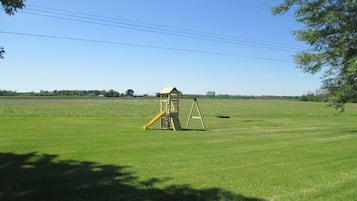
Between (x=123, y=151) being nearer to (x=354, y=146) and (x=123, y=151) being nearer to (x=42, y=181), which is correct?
(x=42, y=181)

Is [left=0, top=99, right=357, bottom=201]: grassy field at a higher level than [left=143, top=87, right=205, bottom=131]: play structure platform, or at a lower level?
lower

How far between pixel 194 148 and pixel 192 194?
557 centimetres

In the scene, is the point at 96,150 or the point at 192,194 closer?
the point at 192,194

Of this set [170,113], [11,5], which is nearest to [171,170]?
[11,5]

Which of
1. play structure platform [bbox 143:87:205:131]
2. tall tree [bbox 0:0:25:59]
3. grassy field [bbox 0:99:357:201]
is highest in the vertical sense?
tall tree [bbox 0:0:25:59]

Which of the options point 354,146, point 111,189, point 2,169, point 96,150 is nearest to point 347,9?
point 354,146

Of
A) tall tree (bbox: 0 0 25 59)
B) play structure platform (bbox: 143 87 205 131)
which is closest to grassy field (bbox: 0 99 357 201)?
tall tree (bbox: 0 0 25 59)

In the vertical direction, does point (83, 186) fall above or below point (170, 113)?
below

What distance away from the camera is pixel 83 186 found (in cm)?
664

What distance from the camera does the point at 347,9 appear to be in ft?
55.7

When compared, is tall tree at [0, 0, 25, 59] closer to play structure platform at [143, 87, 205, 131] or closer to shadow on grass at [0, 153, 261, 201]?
shadow on grass at [0, 153, 261, 201]

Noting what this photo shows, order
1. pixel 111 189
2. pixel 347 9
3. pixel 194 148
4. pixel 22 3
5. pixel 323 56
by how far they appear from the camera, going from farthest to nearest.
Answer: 1. pixel 323 56
2. pixel 347 9
3. pixel 194 148
4. pixel 111 189
5. pixel 22 3

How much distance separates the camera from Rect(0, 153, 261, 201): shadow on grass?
6.01 metres

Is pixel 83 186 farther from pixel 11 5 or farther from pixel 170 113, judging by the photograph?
pixel 170 113
